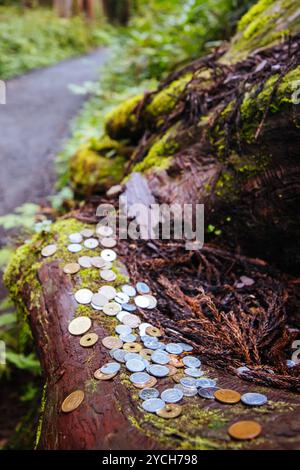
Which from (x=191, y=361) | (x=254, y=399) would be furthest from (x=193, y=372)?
(x=254, y=399)

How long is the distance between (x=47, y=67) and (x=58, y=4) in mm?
8784

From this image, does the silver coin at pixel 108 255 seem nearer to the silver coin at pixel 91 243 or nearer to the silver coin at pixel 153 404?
the silver coin at pixel 91 243

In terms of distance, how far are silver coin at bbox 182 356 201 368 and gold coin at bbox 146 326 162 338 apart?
0.68 ft

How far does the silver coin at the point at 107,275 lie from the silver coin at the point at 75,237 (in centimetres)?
37

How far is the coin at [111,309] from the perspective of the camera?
196 cm

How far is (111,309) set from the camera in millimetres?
Answer: 1992

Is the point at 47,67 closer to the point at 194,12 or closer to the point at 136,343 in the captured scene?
the point at 194,12

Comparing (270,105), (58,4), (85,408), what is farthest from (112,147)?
(58,4)

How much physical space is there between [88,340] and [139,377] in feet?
1.17

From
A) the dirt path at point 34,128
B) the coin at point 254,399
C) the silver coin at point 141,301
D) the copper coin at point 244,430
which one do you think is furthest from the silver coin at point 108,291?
the dirt path at point 34,128

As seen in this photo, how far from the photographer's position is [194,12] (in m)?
5.57

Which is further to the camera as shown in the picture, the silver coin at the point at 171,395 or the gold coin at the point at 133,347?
the gold coin at the point at 133,347

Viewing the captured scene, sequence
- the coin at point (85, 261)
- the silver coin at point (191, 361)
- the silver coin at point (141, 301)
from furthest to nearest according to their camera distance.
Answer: the coin at point (85, 261) < the silver coin at point (141, 301) < the silver coin at point (191, 361)
